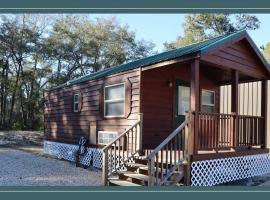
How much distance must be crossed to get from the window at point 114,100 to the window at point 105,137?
0.54 m

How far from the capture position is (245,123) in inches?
367

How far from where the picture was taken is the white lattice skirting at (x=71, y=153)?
10.9 metres

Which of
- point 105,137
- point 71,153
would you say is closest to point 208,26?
point 105,137

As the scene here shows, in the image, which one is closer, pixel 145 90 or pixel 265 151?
pixel 145 90

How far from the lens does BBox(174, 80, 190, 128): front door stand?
10039mm

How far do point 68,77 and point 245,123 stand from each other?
726 cm

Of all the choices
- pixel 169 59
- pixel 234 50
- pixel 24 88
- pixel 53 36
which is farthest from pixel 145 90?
pixel 24 88

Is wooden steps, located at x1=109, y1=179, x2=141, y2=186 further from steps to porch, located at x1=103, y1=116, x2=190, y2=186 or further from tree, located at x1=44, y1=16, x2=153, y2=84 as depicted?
tree, located at x1=44, y1=16, x2=153, y2=84

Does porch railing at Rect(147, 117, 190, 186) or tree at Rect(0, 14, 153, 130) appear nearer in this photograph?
porch railing at Rect(147, 117, 190, 186)

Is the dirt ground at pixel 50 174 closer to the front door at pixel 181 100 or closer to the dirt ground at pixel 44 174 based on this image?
the dirt ground at pixel 44 174

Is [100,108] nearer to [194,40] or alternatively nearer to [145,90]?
A: [145,90]

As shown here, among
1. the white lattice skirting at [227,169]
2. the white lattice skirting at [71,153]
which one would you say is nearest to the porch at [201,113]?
the white lattice skirting at [227,169]

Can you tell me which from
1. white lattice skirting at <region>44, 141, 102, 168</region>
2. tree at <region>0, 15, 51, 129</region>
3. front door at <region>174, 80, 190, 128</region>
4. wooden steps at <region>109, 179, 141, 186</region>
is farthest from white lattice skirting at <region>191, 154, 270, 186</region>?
tree at <region>0, 15, 51, 129</region>

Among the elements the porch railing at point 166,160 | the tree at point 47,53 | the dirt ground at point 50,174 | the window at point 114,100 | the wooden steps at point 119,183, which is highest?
the tree at point 47,53
